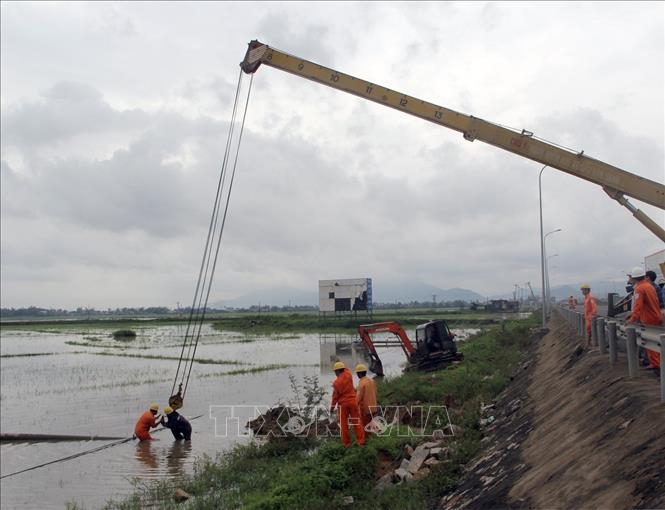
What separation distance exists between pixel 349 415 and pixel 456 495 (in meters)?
3.06

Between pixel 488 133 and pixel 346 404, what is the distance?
8.37m

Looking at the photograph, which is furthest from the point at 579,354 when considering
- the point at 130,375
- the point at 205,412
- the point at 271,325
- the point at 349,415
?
the point at 271,325

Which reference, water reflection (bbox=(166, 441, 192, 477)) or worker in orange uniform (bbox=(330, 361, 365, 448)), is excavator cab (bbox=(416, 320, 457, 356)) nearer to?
water reflection (bbox=(166, 441, 192, 477))

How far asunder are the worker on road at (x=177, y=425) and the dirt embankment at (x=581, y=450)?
852 centimetres

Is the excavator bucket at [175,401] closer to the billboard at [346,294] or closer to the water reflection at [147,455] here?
the water reflection at [147,455]

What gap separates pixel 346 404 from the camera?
10.7 metres

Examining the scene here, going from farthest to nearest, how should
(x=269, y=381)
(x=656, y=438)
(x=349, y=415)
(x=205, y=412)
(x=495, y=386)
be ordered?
(x=269, y=381)
(x=205, y=412)
(x=495, y=386)
(x=349, y=415)
(x=656, y=438)

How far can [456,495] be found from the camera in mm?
8125

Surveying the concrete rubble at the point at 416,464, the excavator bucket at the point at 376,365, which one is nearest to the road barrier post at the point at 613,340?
the concrete rubble at the point at 416,464

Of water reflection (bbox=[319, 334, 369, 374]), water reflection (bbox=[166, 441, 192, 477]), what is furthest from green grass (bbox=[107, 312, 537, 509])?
water reflection (bbox=[319, 334, 369, 374])

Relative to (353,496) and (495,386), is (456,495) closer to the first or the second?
(353,496)

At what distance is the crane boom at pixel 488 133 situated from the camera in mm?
14016

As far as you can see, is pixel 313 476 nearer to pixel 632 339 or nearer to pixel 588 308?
pixel 632 339

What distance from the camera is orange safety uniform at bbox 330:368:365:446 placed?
10.5 meters
